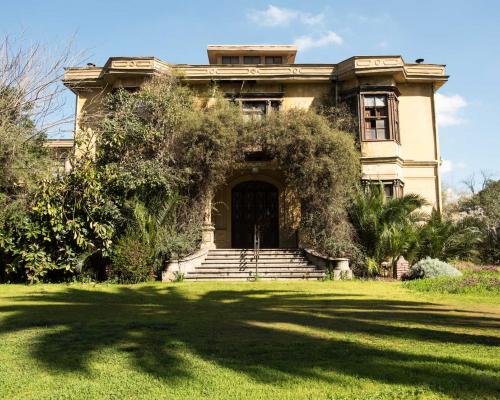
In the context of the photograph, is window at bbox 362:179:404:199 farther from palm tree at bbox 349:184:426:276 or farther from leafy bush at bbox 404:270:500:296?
leafy bush at bbox 404:270:500:296

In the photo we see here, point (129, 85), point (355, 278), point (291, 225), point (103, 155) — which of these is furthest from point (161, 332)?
point (129, 85)

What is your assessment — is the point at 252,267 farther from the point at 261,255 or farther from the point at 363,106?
the point at 363,106

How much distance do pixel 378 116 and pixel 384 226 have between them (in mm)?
6193

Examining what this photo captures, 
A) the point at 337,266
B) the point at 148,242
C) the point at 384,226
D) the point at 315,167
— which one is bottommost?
the point at 337,266

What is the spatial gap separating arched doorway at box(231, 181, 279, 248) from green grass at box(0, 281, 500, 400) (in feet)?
34.9

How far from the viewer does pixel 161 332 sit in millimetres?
6457

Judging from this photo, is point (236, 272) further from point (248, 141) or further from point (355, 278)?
point (248, 141)

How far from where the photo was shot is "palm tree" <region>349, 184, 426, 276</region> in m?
15.9

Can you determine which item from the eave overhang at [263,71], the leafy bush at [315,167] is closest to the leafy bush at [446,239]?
the leafy bush at [315,167]

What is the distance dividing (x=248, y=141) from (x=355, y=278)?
6.20 meters

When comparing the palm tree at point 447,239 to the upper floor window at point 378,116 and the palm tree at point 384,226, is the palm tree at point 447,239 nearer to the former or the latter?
the palm tree at point 384,226

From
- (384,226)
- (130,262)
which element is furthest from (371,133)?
(130,262)

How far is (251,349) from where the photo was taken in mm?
5449

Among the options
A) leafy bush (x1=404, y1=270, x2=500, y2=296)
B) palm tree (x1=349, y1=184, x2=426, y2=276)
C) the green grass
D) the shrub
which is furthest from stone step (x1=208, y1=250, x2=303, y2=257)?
the green grass
